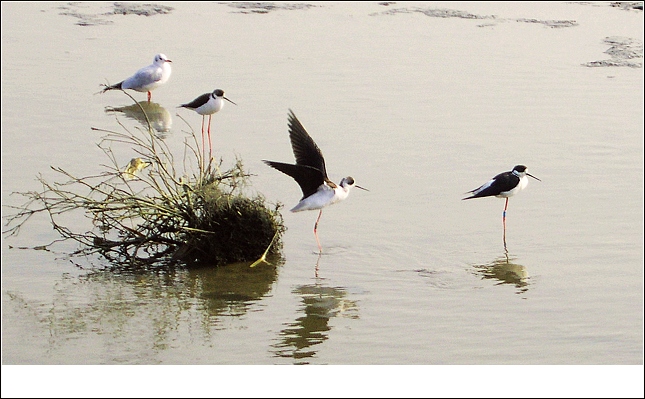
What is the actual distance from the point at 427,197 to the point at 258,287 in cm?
252

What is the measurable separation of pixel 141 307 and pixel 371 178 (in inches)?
137

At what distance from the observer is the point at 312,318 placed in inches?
270

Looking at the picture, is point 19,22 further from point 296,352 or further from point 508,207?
point 296,352

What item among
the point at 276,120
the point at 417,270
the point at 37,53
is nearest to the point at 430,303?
the point at 417,270

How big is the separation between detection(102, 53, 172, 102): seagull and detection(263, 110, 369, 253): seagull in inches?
227

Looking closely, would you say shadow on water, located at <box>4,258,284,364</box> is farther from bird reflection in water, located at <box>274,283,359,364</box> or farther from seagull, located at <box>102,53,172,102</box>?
seagull, located at <box>102,53,172,102</box>

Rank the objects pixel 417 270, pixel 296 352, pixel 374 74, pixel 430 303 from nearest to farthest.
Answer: pixel 296 352, pixel 430 303, pixel 417 270, pixel 374 74

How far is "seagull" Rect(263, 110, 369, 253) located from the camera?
802 centimetres

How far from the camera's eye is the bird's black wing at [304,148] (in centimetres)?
802

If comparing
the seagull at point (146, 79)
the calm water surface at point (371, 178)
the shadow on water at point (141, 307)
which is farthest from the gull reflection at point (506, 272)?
the seagull at point (146, 79)

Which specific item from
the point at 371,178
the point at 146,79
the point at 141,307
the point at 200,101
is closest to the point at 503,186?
the point at 371,178

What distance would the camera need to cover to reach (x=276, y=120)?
11805 mm

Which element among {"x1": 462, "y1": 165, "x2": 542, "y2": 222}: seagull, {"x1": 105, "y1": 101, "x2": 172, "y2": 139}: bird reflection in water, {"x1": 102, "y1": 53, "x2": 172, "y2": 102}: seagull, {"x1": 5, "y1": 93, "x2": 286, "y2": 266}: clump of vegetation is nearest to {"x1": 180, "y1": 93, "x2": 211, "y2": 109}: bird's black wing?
{"x1": 105, "y1": 101, "x2": 172, "y2": 139}: bird reflection in water

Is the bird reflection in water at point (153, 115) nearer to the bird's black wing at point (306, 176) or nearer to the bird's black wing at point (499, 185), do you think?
the bird's black wing at point (306, 176)
